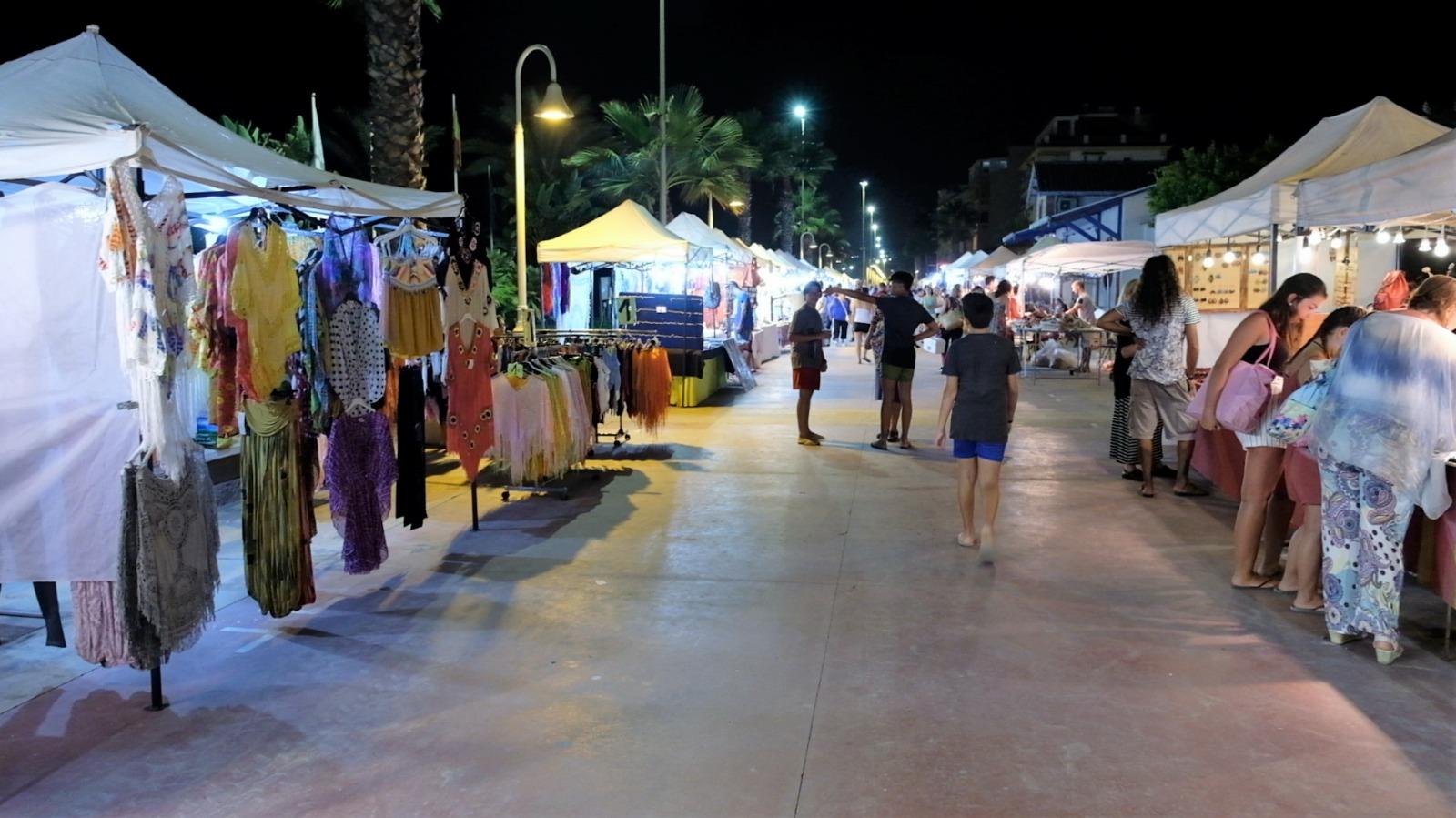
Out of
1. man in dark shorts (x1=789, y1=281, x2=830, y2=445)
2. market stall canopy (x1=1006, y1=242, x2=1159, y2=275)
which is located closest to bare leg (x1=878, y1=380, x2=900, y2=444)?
man in dark shorts (x1=789, y1=281, x2=830, y2=445)

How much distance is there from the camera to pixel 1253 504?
5.68m

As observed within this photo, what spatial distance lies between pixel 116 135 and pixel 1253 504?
601 cm

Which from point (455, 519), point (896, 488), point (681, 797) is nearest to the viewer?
point (681, 797)

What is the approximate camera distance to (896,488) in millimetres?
8688

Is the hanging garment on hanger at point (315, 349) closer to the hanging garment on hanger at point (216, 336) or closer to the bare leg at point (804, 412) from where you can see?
the hanging garment on hanger at point (216, 336)

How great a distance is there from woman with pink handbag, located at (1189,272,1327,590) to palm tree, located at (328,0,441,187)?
9.05 m

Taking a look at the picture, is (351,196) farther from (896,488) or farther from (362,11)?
(362,11)

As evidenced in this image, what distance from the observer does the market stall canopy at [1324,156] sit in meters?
7.91

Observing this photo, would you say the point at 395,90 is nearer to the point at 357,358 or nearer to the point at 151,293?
the point at 357,358

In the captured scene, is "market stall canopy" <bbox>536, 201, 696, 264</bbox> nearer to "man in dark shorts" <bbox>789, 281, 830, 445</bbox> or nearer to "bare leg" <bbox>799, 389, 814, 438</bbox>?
"man in dark shorts" <bbox>789, 281, 830, 445</bbox>

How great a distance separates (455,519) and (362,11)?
30.2 ft

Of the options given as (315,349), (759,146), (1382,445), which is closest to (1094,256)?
(1382,445)

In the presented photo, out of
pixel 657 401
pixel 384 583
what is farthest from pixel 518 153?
pixel 384 583

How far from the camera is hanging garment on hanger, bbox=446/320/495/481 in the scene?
7.03 metres
